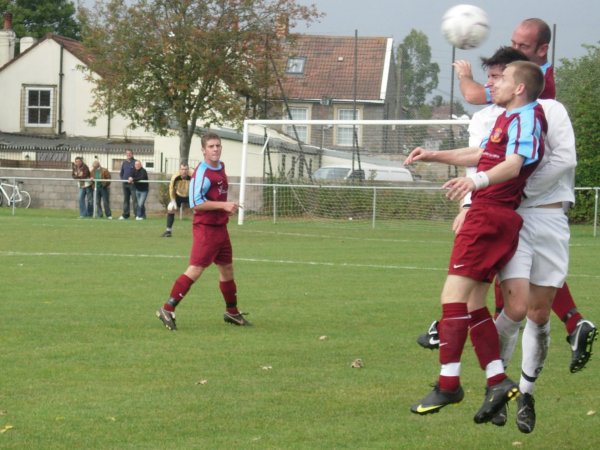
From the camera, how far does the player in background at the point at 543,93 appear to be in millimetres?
7367

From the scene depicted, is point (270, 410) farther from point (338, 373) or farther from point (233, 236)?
point (233, 236)

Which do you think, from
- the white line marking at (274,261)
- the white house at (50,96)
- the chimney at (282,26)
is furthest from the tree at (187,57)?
the white line marking at (274,261)

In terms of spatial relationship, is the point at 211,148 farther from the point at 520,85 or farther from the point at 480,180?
the point at 480,180

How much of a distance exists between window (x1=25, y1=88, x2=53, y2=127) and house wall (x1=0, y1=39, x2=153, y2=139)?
278 millimetres

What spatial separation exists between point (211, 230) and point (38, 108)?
44.8 m

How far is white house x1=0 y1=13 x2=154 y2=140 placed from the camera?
53.4 m

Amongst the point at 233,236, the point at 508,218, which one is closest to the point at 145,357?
the point at 508,218

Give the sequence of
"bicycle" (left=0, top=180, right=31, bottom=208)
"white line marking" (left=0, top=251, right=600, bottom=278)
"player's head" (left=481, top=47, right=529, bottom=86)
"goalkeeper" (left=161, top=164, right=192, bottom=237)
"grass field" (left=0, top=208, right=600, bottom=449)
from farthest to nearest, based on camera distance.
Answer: "bicycle" (left=0, top=180, right=31, bottom=208), "goalkeeper" (left=161, top=164, right=192, bottom=237), "white line marking" (left=0, top=251, right=600, bottom=278), "player's head" (left=481, top=47, right=529, bottom=86), "grass field" (left=0, top=208, right=600, bottom=449)

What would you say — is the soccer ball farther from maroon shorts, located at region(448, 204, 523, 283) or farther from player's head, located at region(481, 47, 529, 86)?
maroon shorts, located at region(448, 204, 523, 283)

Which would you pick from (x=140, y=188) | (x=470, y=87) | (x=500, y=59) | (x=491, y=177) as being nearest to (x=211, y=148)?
(x=470, y=87)

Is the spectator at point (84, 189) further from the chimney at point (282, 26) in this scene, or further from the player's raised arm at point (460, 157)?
the player's raised arm at point (460, 157)

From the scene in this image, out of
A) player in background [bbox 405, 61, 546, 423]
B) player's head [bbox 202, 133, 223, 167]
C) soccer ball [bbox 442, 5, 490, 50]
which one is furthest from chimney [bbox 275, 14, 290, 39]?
player in background [bbox 405, 61, 546, 423]

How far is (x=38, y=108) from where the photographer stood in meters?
54.4

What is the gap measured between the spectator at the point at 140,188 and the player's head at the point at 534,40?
85.7ft
